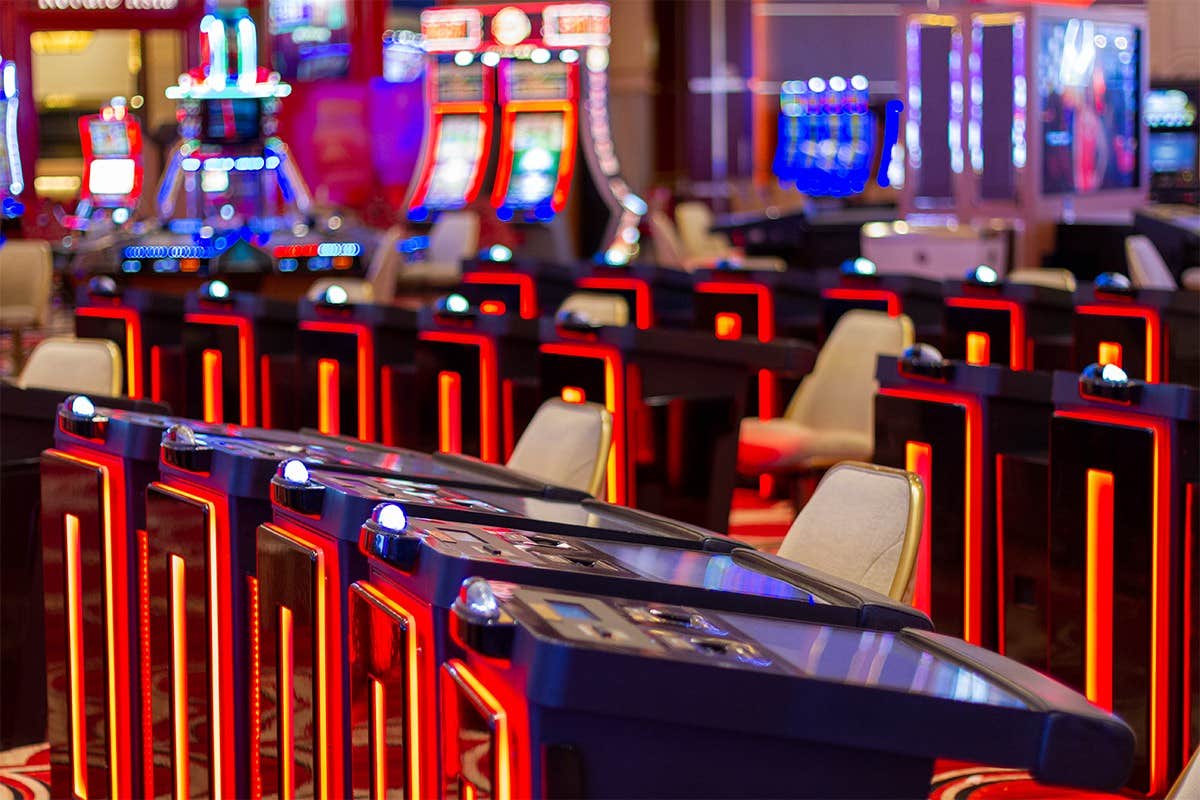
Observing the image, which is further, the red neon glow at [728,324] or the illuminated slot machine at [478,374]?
the red neon glow at [728,324]

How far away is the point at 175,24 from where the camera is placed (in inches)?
519

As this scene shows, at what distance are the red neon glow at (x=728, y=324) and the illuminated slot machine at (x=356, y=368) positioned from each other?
164 centimetres

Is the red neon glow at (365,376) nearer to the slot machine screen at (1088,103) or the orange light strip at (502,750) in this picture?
the orange light strip at (502,750)

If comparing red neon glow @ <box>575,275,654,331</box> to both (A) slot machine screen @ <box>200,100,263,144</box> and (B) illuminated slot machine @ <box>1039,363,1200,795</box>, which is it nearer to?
(B) illuminated slot machine @ <box>1039,363,1200,795</box>

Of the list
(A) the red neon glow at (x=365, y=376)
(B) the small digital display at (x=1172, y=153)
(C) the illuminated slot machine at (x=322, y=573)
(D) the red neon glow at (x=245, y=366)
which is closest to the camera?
(C) the illuminated slot machine at (x=322, y=573)

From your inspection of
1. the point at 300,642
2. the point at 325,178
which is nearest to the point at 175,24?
the point at 325,178

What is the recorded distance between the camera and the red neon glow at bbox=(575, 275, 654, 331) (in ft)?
23.4

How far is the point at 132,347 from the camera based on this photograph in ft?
19.5

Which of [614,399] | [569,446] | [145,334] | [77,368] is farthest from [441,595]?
[145,334]

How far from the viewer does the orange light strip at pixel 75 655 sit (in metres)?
2.95

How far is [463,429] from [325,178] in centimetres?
851

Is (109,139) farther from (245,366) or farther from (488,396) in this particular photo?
(488,396)

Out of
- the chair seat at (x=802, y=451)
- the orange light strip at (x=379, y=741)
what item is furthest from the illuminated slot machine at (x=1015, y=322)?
the orange light strip at (x=379, y=741)

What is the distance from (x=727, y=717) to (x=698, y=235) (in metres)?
11.3
